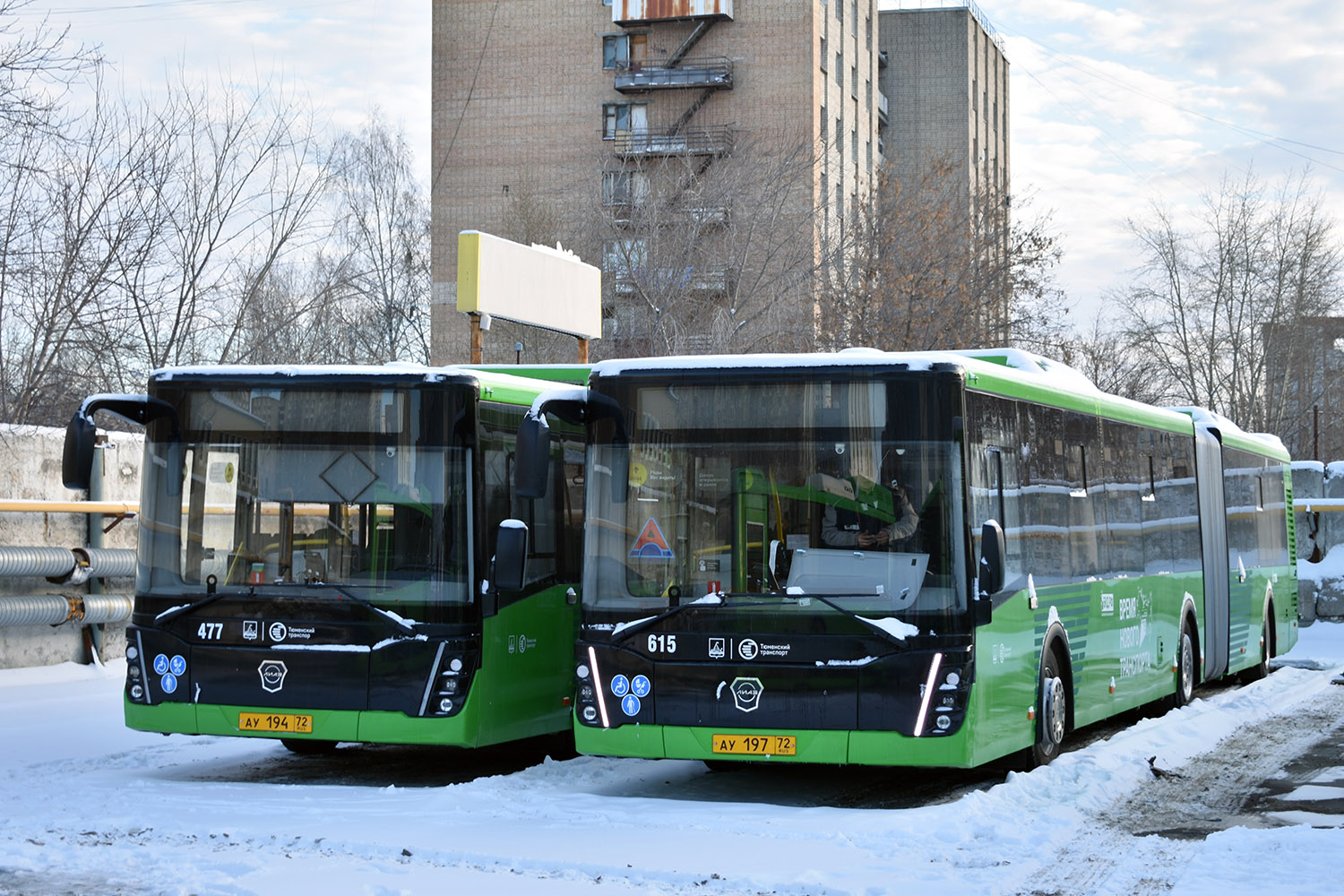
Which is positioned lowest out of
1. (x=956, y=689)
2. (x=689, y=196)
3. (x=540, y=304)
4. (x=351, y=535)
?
(x=956, y=689)

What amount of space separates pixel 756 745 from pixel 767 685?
0.37 meters

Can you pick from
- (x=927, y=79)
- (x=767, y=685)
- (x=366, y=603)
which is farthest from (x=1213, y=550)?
(x=927, y=79)

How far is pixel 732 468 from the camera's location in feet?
34.7

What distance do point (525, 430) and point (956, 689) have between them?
2972mm

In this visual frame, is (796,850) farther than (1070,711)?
No

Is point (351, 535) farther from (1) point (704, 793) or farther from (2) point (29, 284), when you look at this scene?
(2) point (29, 284)

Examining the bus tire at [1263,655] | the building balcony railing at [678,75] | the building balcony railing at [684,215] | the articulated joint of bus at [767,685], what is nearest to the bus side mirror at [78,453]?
the articulated joint of bus at [767,685]

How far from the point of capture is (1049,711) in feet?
39.6

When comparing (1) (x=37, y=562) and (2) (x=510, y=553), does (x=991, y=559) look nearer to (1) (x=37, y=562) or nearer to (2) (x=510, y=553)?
(2) (x=510, y=553)

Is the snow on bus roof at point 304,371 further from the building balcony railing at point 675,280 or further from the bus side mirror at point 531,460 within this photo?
the building balcony railing at point 675,280

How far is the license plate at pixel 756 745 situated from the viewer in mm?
10383

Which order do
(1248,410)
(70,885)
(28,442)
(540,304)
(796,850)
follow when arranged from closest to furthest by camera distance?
(70,885), (796,850), (28,442), (540,304), (1248,410)

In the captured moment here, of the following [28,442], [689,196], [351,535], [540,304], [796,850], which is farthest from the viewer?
[689,196]

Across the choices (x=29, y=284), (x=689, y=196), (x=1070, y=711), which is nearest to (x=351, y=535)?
(x=1070, y=711)
